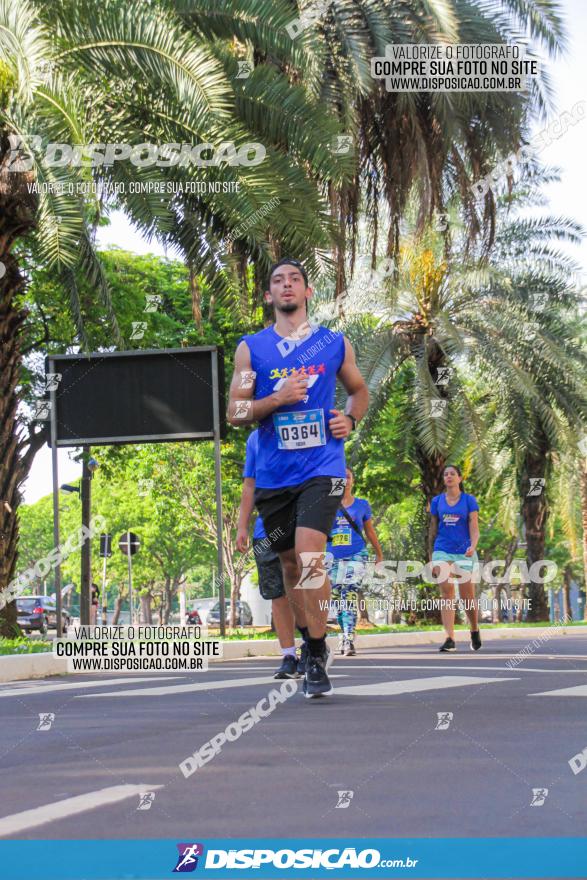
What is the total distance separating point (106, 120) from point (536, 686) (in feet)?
29.0

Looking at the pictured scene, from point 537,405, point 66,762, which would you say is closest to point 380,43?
point 537,405

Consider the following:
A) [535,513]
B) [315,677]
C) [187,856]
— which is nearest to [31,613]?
[535,513]

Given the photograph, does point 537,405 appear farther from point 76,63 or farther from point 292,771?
point 292,771

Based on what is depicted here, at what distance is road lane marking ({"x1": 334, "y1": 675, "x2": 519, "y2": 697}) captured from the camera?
26.6ft

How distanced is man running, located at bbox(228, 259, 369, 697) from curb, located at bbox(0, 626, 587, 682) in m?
4.92

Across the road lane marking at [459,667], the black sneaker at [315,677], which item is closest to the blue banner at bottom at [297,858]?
the black sneaker at [315,677]

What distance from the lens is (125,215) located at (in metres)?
15.4

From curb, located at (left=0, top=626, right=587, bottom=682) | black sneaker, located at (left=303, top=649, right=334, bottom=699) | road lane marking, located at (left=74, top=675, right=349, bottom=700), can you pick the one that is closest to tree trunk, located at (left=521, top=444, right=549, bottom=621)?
curb, located at (left=0, top=626, right=587, bottom=682)

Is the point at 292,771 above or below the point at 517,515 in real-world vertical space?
below

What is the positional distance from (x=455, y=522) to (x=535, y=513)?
20407 mm

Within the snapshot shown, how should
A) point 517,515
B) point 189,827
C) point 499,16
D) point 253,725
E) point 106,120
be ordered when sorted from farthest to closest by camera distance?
1. point 517,515
2. point 499,16
3. point 106,120
4. point 253,725
5. point 189,827

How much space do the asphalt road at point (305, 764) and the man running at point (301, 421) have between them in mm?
665

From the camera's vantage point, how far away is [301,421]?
715 centimetres

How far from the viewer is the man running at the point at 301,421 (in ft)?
23.4
